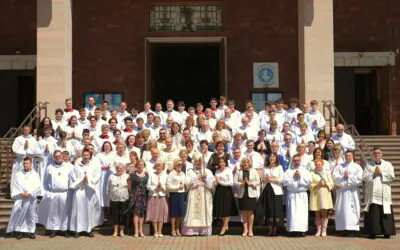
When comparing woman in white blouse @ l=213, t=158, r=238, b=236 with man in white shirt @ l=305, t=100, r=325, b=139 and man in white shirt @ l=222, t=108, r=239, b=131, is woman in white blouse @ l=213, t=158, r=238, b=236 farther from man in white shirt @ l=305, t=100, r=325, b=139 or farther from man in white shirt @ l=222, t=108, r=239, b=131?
man in white shirt @ l=305, t=100, r=325, b=139

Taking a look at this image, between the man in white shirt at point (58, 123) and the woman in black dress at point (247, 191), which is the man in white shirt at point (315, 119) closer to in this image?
the woman in black dress at point (247, 191)

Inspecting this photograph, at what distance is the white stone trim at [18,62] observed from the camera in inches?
926

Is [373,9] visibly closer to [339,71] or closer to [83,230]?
[339,71]

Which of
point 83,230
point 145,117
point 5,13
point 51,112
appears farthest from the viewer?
point 5,13

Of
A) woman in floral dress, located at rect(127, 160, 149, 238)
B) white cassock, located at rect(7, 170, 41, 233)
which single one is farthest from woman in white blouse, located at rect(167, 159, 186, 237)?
white cassock, located at rect(7, 170, 41, 233)

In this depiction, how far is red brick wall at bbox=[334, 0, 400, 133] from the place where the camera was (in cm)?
2380

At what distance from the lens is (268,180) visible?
48.0 feet

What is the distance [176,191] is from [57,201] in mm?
2531

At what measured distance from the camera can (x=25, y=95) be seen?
24.7 meters

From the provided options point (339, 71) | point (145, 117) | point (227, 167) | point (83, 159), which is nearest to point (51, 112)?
point (145, 117)

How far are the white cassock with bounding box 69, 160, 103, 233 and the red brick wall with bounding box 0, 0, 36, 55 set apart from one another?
33.1 ft

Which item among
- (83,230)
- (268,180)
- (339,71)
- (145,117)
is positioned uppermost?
(339,71)

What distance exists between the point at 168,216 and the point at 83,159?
214cm

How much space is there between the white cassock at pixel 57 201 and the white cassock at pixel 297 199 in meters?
4.57
